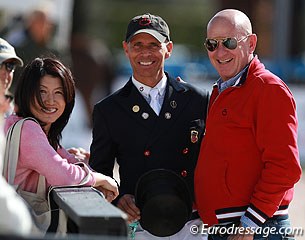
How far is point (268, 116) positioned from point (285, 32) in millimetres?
10729

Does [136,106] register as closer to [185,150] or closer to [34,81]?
[185,150]

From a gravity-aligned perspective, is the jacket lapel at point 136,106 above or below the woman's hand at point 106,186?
above

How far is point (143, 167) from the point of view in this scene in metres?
4.57

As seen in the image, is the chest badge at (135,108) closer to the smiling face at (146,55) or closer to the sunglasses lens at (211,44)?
the smiling face at (146,55)

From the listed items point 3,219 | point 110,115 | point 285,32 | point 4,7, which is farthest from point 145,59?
point 285,32

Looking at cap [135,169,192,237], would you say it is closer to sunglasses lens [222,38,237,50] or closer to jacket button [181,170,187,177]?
jacket button [181,170,187,177]

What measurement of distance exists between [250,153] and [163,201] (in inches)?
19.6

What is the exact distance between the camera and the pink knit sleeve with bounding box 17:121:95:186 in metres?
4.00

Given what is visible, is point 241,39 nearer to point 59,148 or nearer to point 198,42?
point 59,148

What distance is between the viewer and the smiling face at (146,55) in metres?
4.61

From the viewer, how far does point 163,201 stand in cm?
421

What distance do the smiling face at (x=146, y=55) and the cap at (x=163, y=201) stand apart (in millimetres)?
611

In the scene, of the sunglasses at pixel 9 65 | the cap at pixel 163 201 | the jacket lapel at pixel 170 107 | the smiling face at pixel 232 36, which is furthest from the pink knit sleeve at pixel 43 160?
the smiling face at pixel 232 36

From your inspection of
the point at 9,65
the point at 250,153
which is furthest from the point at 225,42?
the point at 9,65
